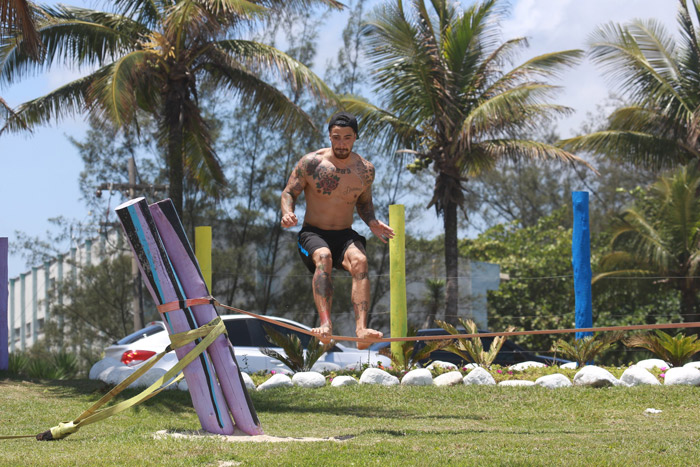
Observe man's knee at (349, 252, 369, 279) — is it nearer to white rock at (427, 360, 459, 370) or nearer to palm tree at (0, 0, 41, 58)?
white rock at (427, 360, 459, 370)

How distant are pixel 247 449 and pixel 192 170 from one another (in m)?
12.1

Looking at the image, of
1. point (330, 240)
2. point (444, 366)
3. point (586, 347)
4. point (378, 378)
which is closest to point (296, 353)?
point (378, 378)

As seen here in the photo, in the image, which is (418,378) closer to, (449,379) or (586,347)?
(449,379)

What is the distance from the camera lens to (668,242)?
61.0ft

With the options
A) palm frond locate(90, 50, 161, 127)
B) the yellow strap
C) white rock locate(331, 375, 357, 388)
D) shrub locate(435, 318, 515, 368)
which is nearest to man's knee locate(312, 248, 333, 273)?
the yellow strap

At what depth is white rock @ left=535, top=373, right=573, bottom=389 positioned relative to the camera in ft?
33.6

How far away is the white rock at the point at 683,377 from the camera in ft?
33.0

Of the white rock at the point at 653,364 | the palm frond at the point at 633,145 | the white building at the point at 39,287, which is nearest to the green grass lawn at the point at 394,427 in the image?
the white rock at the point at 653,364

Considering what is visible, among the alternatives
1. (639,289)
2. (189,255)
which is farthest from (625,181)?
(189,255)

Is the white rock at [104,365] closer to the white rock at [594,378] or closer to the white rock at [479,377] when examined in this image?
the white rock at [479,377]

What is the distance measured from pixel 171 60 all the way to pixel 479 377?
800cm

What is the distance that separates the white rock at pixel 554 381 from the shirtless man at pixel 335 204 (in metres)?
4.64

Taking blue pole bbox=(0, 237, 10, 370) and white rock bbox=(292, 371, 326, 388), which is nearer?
white rock bbox=(292, 371, 326, 388)

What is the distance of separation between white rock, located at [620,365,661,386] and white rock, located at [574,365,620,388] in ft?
0.38
